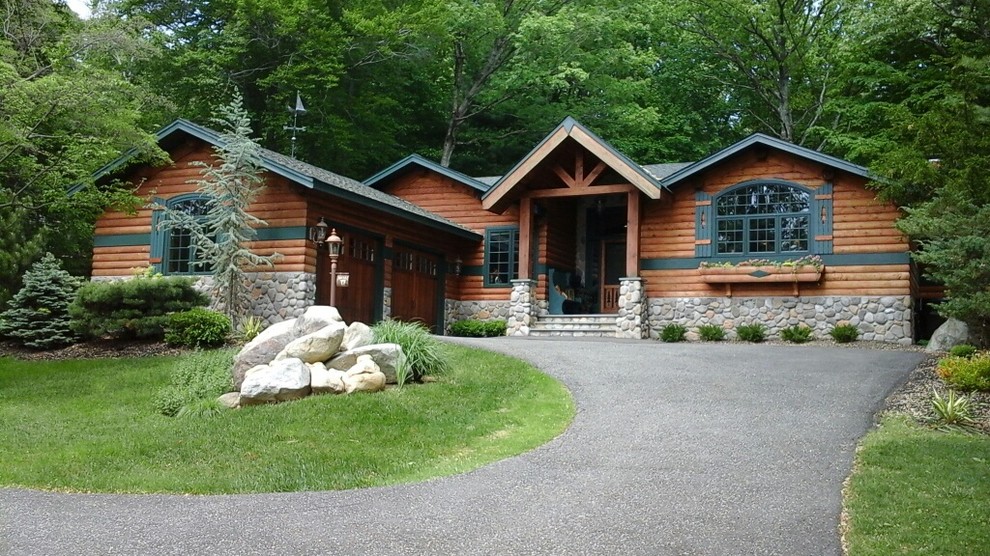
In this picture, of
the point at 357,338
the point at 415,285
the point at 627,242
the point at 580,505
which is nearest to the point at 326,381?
the point at 357,338

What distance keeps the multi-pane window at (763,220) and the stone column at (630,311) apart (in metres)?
2.17

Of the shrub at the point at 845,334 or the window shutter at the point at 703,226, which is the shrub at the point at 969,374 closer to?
the shrub at the point at 845,334

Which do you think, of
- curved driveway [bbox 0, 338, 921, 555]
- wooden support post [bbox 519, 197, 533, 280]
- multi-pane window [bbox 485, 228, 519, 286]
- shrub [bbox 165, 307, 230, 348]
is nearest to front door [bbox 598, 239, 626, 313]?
multi-pane window [bbox 485, 228, 519, 286]

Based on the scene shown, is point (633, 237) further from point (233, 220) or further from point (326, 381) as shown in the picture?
point (326, 381)

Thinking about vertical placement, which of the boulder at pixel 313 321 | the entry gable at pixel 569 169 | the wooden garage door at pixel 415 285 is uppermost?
the entry gable at pixel 569 169

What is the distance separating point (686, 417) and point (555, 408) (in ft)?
5.24

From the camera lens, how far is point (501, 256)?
23156 mm

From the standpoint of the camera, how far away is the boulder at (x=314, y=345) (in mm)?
12008

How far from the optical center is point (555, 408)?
10.9 metres

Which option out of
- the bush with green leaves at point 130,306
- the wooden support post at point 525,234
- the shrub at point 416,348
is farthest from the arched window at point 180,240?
the shrub at point 416,348

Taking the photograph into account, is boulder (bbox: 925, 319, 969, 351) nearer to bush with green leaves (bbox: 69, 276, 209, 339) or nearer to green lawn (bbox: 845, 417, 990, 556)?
green lawn (bbox: 845, 417, 990, 556)

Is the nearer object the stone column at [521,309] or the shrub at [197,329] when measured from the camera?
the shrub at [197,329]

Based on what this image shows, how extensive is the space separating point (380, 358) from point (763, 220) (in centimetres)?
1143

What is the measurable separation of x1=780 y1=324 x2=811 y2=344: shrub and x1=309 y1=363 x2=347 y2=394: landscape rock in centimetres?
1087
